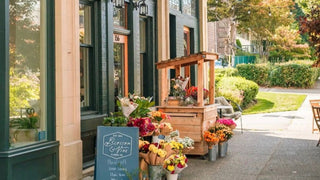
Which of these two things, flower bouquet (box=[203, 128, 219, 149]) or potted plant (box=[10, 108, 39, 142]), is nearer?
potted plant (box=[10, 108, 39, 142])

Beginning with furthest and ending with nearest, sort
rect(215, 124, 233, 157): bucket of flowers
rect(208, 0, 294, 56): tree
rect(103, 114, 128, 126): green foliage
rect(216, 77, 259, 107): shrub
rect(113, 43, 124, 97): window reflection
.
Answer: rect(208, 0, 294, 56): tree, rect(216, 77, 259, 107): shrub, rect(113, 43, 124, 97): window reflection, rect(215, 124, 233, 157): bucket of flowers, rect(103, 114, 128, 126): green foliage

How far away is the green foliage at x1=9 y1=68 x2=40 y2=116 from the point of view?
5.95 metres

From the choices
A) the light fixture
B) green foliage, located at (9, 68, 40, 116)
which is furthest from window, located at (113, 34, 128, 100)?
green foliage, located at (9, 68, 40, 116)

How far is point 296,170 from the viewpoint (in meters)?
7.78

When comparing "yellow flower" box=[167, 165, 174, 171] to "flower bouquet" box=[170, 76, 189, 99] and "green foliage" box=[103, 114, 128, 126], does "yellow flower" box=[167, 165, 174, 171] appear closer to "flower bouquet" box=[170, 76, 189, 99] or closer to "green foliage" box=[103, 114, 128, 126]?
"green foliage" box=[103, 114, 128, 126]

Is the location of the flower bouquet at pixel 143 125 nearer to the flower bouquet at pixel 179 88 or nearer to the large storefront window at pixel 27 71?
the large storefront window at pixel 27 71

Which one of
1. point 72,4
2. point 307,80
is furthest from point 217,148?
point 307,80

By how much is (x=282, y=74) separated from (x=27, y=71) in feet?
69.9

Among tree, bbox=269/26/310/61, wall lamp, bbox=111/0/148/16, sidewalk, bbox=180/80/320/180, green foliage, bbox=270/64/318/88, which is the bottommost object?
sidewalk, bbox=180/80/320/180

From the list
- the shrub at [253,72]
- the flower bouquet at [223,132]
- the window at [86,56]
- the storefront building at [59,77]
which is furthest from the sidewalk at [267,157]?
the shrub at [253,72]

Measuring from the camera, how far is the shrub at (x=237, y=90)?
17.2m

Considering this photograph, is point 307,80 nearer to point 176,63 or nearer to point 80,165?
point 176,63

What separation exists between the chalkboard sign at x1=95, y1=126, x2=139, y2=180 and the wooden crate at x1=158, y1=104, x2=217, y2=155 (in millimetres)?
2551

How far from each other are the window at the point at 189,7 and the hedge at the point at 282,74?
12799mm
